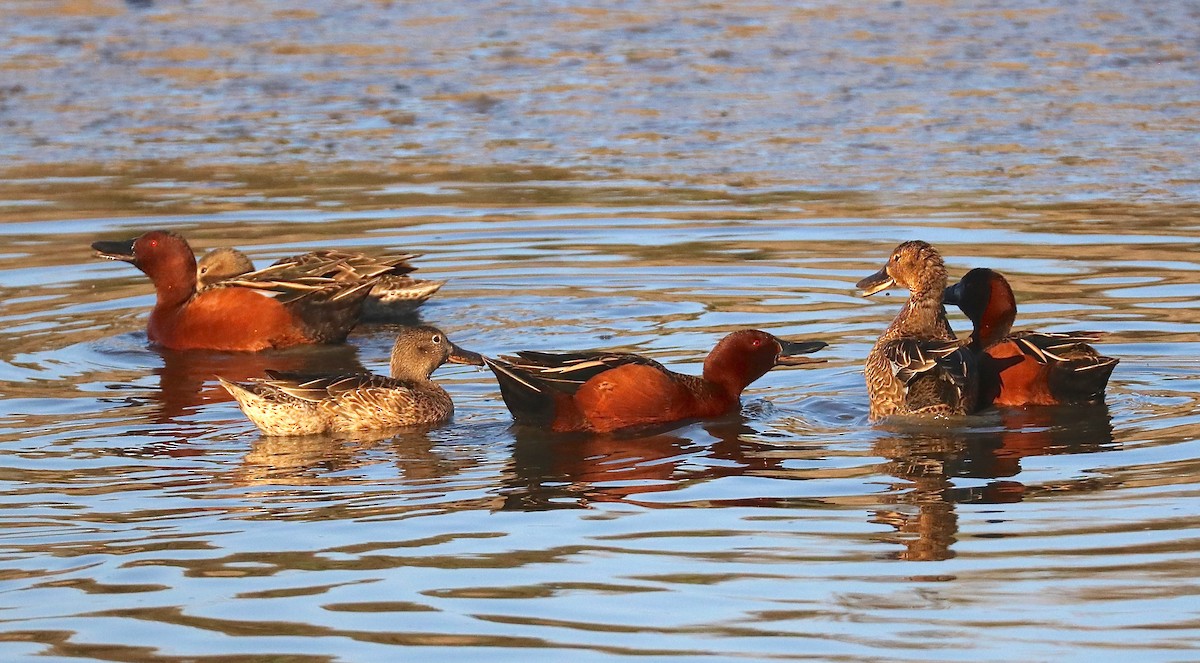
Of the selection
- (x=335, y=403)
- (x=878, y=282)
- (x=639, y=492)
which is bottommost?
(x=639, y=492)

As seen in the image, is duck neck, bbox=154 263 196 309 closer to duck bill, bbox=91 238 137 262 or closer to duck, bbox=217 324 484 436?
duck bill, bbox=91 238 137 262

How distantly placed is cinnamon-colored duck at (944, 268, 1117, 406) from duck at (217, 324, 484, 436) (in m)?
2.82

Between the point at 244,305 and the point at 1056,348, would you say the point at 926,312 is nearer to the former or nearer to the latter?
the point at 1056,348

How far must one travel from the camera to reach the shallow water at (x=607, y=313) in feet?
20.8

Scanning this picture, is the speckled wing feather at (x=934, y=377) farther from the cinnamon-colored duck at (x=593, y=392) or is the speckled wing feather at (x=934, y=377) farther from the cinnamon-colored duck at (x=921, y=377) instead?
the cinnamon-colored duck at (x=593, y=392)

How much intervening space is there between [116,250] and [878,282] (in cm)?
522

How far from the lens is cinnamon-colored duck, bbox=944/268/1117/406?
940 centimetres

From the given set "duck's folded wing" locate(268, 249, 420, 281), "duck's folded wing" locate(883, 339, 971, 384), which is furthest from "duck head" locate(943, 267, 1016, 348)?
"duck's folded wing" locate(268, 249, 420, 281)

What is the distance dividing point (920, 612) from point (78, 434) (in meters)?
4.72

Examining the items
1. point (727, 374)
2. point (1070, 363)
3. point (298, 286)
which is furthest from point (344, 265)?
point (1070, 363)

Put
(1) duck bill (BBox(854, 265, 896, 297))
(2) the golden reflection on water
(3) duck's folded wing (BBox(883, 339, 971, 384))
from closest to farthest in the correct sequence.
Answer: (2) the golden reflection on water → (3) duck's folded wing (BBox(883, 339, 971, 384)) → (1) duck bill (BBox(854, 265, 896, 297))

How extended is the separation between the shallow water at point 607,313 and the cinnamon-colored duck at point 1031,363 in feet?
0.54

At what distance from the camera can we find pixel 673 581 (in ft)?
21.5

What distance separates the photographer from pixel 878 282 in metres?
10.4
